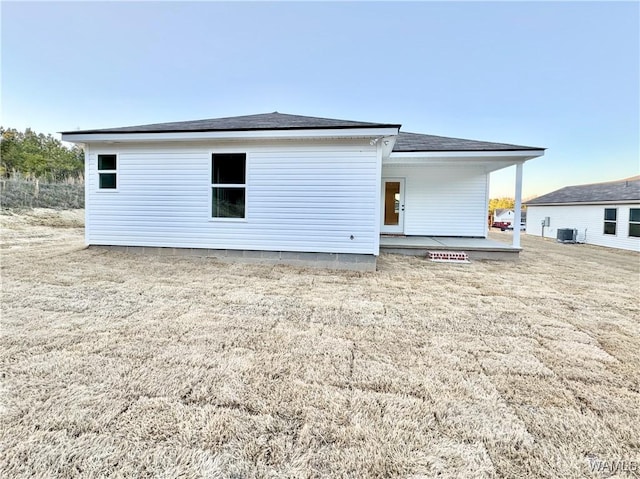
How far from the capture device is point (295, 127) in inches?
243

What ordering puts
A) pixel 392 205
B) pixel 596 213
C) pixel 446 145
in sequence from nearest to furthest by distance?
pixel 446 145
pixel 392 205
pixel 596 213

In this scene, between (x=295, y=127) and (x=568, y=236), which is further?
(x=568, y=236)

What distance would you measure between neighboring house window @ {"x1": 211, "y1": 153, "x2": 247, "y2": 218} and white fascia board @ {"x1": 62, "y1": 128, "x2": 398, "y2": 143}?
53 cm

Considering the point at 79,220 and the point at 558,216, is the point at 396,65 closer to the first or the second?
the point at 558,216

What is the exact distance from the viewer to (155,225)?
7133 millimetres

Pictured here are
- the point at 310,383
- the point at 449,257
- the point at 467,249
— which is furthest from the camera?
the point at 467,249

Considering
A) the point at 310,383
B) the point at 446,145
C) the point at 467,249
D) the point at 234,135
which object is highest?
the point at 446,145

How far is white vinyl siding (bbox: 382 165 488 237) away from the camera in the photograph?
34.4 ft

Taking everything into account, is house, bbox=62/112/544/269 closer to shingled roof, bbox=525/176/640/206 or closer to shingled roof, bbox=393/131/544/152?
shingled roof, bbox=393/131/544/152

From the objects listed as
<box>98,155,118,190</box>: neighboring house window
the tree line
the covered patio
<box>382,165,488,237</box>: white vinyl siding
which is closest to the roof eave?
<box>98,155,118,190</box>: neighboring house window

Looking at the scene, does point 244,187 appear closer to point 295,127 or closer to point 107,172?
point 295,127

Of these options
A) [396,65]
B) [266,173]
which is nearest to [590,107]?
[396,65]

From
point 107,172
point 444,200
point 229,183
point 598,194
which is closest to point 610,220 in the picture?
point 598,194

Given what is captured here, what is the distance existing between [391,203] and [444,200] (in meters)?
1.81
